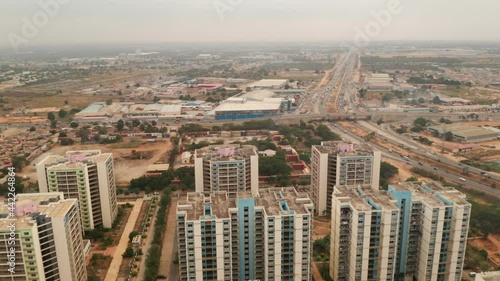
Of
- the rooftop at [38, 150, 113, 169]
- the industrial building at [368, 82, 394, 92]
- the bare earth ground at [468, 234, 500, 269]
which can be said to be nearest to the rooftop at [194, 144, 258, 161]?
the rooftop at [38, 150, 113, 169]

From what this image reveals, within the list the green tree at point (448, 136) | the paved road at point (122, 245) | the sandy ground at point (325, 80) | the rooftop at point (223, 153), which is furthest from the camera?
the sandy ground at point (325, 80)

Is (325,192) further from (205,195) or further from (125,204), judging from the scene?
(125,204)

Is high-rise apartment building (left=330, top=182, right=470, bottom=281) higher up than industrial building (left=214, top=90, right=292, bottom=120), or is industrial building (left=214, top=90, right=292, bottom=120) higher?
high-rise apartment building (left=330, top=182, right=470, bottom=281)

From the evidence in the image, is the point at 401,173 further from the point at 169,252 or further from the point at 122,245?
the point at 122,245

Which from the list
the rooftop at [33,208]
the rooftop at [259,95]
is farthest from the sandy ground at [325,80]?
the rooftop at [33,208]

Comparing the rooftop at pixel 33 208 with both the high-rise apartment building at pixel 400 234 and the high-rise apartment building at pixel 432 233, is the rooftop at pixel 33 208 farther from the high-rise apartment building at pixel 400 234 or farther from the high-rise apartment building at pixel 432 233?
the high-rise apartment building at pixel 432 233

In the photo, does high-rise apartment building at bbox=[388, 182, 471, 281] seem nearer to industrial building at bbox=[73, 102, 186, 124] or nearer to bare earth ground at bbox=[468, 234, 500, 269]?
bare earth ground at bbox=[468, 234, 500, 269]
